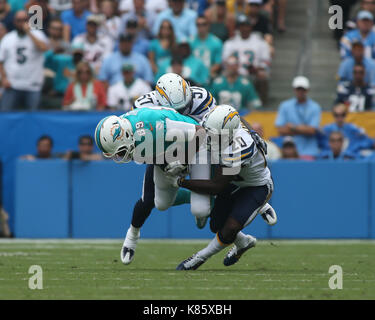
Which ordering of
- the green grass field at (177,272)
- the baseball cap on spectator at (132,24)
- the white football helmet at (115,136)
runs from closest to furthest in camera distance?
1. the green grass field at (177,272)
2. the white football helmet at (115,136)
3. the baseball cap on spectator at (132,24)

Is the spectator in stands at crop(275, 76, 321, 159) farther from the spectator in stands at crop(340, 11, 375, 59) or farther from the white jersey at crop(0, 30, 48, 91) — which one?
the white jersey at crop(0, 30, 48, 91)

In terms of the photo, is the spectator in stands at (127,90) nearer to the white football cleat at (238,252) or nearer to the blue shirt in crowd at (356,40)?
the blue shirt in crowd at (356,40)

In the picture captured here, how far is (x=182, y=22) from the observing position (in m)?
14.2

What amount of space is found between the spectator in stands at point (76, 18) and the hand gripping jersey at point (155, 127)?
7.24 m

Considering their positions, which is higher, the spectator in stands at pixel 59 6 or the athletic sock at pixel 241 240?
the spectator in stands at pixel 59 6

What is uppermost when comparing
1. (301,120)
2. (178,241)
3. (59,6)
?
(59,6)

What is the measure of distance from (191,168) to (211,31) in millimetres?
6571

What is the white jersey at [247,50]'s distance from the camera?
539 inches

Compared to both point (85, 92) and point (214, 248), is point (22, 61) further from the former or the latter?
point (214, 248)

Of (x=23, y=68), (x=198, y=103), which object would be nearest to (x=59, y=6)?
(x=23, y=68)

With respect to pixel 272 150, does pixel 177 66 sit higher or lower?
higher

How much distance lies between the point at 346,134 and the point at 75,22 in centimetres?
498

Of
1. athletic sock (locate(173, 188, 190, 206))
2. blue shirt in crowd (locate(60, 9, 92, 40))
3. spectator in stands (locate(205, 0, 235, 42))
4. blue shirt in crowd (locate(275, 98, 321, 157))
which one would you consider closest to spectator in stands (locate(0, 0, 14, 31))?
blue shirt in crowd (locate(60, 9, 92, 40))

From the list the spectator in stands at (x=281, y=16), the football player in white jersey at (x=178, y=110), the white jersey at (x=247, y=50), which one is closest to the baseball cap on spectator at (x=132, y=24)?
the white jersey at (x=247, y=50)
